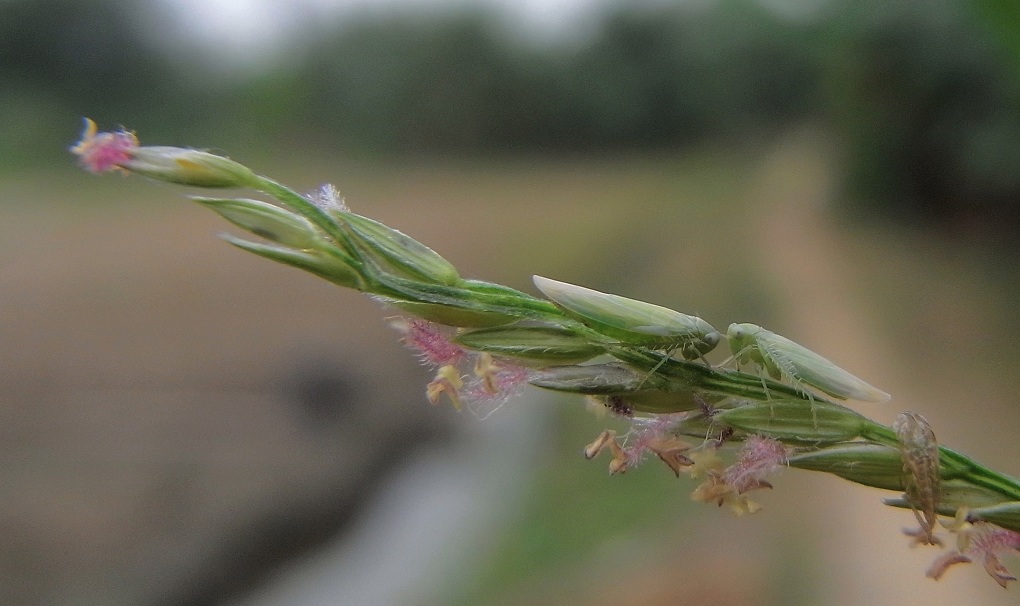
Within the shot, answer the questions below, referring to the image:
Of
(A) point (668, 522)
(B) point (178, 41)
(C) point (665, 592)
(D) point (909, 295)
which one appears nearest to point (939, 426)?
(A) point (668, 522)

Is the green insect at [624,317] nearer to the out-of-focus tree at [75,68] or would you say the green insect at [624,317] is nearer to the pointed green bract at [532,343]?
the pointed green bract at [532,343]

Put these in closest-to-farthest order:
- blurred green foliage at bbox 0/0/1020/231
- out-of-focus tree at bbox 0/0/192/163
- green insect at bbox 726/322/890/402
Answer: green insect at bbox 726/322/890/402, out-of-focus tree at bbox 0/0/192/163, blurred green foliage at bbox 0/0/1020/231

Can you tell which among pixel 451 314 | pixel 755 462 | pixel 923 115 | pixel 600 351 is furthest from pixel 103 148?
pixel 923 115

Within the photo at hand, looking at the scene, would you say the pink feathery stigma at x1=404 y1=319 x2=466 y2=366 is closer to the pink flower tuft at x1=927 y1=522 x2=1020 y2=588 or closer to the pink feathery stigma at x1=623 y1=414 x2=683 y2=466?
the pink feathery stigma at x1=623 y1=414 x2=683 y2=466

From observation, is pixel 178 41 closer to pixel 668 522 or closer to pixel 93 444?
pixel 93 444

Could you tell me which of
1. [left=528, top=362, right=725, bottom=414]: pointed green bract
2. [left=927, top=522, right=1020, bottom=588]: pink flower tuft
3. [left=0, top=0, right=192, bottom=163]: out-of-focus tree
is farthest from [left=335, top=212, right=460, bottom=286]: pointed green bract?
[left=0, top=0, right=192, bottom=163]: out-of-focus tree

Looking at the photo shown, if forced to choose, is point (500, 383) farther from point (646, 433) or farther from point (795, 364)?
point (795, 364)

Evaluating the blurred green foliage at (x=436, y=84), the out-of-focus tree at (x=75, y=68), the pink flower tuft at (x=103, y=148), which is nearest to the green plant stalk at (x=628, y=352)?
the pink flower tuft at (x=103, y=148)
